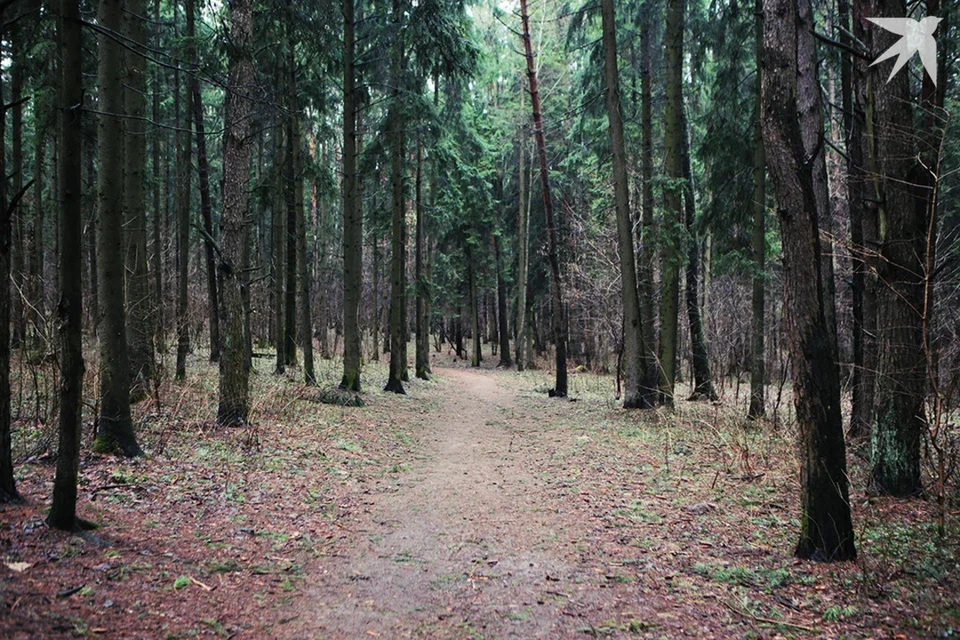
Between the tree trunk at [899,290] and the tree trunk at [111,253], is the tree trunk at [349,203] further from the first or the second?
the tree trunk at [899,290]

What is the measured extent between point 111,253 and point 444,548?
470 centimetres

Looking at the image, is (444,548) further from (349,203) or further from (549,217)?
(549,217)

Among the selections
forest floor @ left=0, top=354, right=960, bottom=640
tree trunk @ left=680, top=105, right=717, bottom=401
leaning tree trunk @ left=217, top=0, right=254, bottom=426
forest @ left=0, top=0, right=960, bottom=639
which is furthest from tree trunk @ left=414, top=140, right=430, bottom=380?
forest floor @ left=0, top=354, right=960, bottom=640

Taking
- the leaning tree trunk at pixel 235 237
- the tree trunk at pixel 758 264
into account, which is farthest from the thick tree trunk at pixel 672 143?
the leaning tree trunk at pixel 235 237

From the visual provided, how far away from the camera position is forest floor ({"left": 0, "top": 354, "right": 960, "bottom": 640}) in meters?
3.59

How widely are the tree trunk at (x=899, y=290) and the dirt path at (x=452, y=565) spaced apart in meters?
3.55

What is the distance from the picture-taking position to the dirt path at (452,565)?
3.73 metres

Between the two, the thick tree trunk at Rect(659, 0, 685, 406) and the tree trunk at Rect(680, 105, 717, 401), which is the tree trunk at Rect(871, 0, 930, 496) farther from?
the tree trunk at Rect(680, 105, 717, 401)

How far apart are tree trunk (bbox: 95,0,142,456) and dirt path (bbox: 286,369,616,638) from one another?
3.06m

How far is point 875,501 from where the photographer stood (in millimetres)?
5641

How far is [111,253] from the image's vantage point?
5.98 metres

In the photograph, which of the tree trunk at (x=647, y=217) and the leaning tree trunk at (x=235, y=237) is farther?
the tree trunk at (x=647, y=217)

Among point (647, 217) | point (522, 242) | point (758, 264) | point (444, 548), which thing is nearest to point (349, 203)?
point (647, 217)

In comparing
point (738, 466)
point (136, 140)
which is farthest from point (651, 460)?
point (136, 140)
